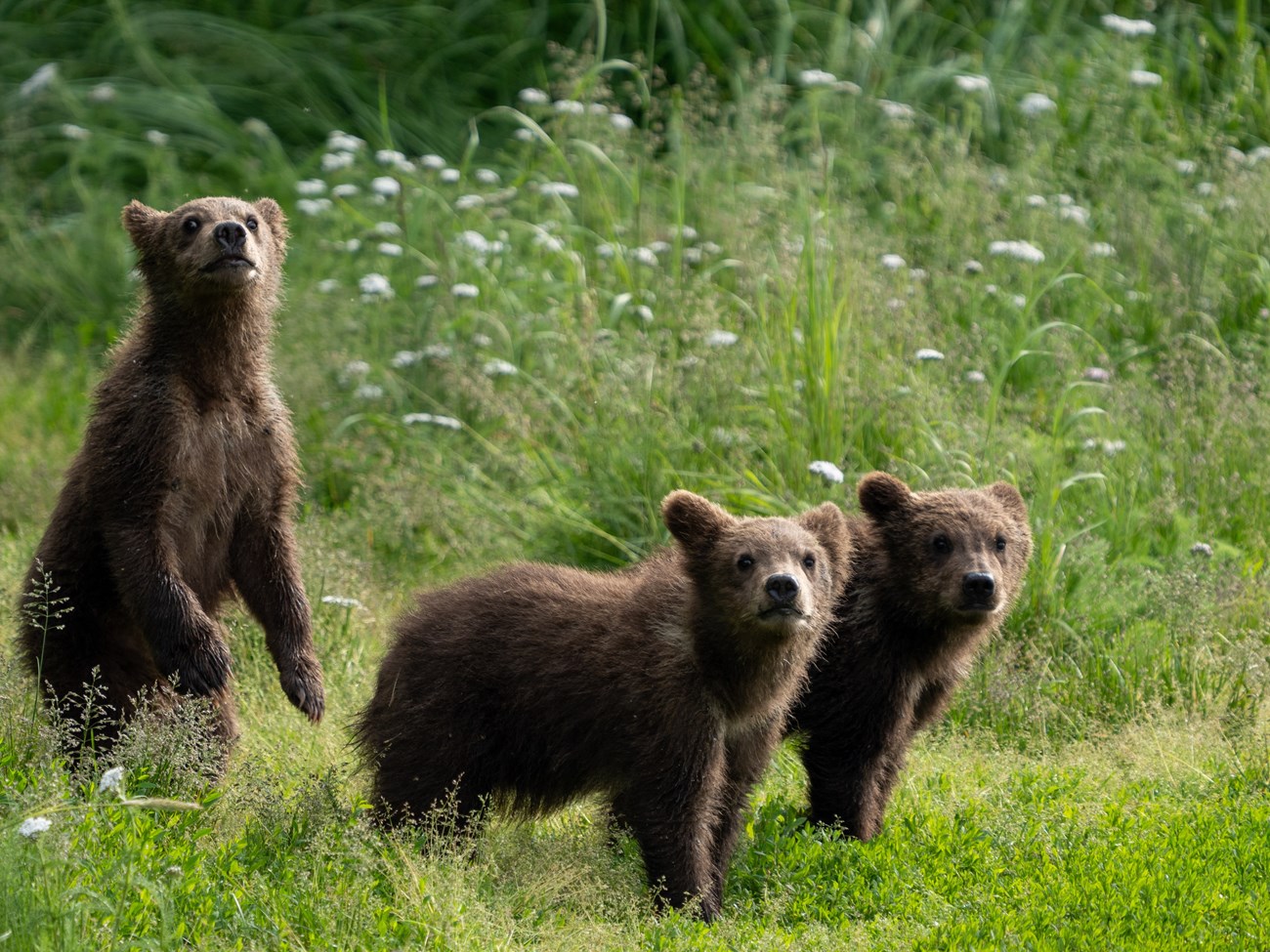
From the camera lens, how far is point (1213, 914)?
199 inches

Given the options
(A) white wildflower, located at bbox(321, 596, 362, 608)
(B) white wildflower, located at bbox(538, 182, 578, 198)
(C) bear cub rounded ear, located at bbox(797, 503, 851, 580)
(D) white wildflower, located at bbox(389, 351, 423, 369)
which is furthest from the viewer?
(B) white wildflower, located at bbox(538, 182, 578, 198)

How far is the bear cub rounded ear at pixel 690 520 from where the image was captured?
5598mm

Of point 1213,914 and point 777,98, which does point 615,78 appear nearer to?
point 777,98

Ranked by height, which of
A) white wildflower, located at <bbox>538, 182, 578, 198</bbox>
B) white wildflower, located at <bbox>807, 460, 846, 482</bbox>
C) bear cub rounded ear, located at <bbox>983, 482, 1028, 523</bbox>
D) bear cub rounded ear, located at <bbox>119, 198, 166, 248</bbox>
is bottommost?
white wildflower, located at <bbox>538, 182, 578, 198</bbox>

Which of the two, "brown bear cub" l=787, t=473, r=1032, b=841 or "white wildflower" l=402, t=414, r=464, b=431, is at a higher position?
"brown bear cub" l=787, t=473, r=1032, b=841

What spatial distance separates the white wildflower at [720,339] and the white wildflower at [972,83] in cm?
297

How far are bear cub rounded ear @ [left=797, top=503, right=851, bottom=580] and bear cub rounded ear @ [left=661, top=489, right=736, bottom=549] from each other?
0.36 m

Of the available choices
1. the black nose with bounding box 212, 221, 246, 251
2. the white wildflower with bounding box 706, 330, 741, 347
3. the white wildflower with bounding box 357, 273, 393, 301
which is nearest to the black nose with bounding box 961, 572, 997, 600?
the white wildflower with bounding box 706, 330, 741, 347

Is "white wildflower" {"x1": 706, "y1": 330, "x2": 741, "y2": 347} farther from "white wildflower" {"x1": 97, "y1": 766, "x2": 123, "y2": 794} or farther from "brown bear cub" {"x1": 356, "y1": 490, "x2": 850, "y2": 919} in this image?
"white wildflower" {"x1": 97, "y1": 766, "x2": 123, "y2": 794}

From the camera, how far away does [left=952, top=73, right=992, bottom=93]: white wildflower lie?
1038cm

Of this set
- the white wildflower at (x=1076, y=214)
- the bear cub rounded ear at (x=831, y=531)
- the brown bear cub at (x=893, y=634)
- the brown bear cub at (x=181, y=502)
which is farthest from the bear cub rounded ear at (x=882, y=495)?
the white wildflower at (x=1076, y=214)

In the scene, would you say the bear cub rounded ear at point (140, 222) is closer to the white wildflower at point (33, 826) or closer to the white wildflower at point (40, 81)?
the white wildflower at point (33, 826)

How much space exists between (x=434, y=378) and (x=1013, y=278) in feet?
10.6

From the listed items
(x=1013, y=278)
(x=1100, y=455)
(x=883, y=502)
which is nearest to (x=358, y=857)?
(x=883, y=502)
